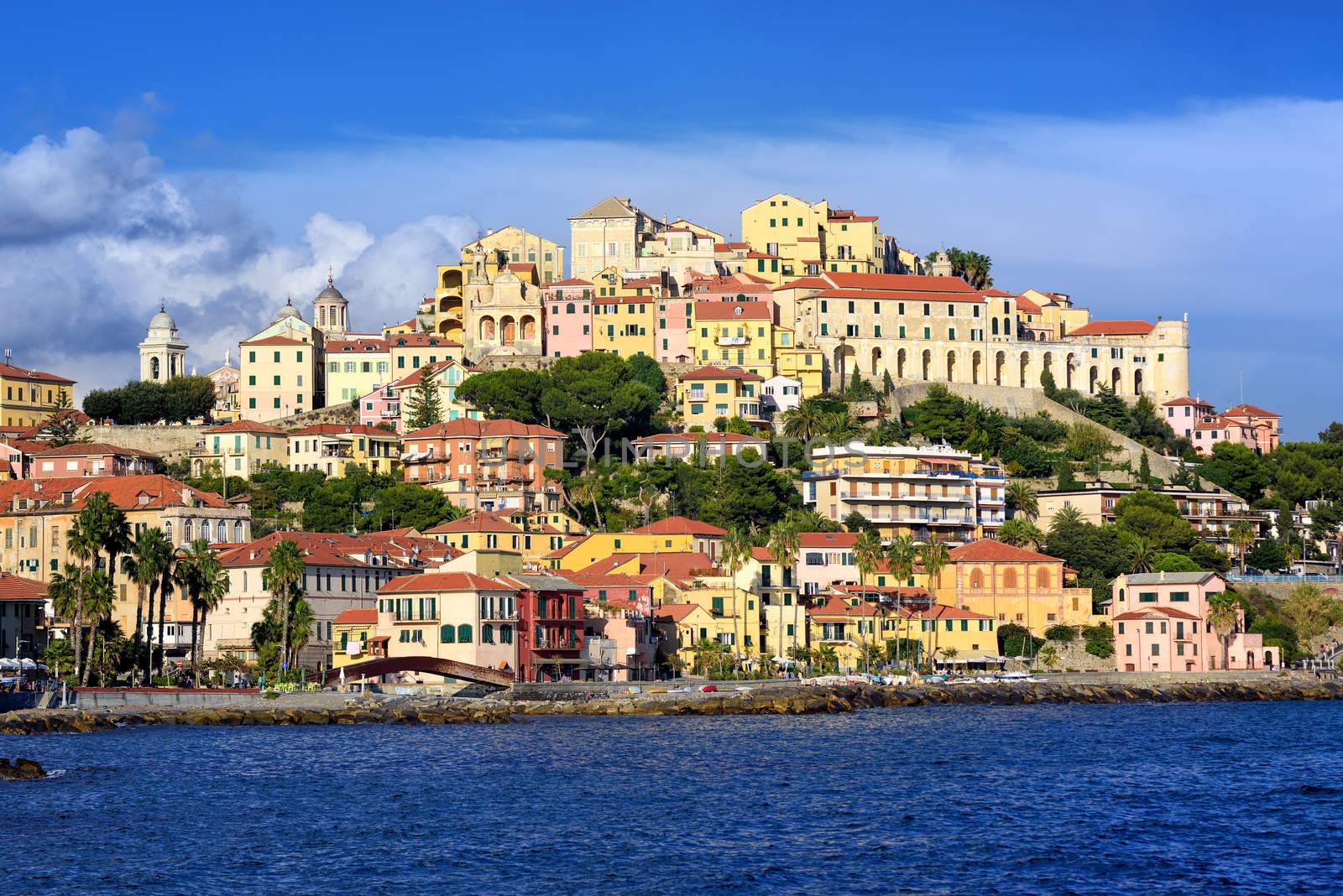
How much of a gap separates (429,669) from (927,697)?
2224 cm

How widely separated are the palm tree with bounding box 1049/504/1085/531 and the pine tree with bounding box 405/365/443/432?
124 ft

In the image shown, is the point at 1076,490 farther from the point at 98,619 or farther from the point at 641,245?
the point at 98,619

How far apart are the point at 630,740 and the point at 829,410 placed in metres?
59.0

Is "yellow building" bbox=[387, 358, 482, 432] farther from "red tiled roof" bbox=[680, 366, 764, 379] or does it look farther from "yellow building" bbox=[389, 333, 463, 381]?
"red tiled roof" bbox=[680, 366, 764, 379]

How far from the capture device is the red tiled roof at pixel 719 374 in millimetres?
121875

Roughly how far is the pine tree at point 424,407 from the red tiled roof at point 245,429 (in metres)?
7.86

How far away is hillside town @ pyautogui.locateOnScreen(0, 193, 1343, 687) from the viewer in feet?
277

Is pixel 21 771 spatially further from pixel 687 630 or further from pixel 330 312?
pixel 330 312

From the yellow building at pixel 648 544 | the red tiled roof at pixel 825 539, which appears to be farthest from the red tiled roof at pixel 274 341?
the red tiled roof at pixel 825 539

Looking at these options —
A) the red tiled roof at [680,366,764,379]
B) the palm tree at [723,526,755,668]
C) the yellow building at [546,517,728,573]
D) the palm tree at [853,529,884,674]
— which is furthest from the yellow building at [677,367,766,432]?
the palm tree at [723,526,755,668]

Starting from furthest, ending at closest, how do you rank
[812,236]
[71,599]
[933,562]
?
[812,236] → [933,562] → [71,599]

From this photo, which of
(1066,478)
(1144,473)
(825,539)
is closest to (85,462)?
(825,539)

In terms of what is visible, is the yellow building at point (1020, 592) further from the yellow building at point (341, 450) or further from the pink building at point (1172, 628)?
the yellow building at point (341, 450)

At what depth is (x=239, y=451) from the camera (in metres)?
118
